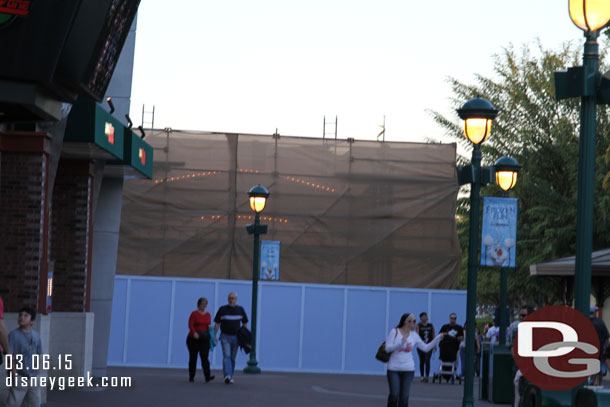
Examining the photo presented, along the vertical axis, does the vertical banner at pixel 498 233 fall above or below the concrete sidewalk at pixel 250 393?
above

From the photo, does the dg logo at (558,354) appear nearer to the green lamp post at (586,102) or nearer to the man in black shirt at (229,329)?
the green lamp post at (586,102)

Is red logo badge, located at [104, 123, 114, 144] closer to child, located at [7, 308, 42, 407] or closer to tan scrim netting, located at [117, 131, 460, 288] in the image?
child, located at [7, 308, 42, 407]

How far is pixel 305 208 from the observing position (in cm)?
4006

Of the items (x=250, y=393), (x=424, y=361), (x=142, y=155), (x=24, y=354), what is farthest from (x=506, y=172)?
(x=24, y=354)

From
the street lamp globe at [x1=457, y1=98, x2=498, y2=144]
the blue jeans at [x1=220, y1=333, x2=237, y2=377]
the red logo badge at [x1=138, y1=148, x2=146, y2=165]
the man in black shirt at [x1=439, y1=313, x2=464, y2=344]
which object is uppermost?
the street lamp globe at [x1=457, y1=98, x2=498, y2=144]

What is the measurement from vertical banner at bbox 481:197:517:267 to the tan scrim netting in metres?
19.1

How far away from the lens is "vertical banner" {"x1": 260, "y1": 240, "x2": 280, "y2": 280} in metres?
31.9

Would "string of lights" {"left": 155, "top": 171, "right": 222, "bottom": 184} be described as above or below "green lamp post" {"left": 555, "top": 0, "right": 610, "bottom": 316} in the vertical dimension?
above

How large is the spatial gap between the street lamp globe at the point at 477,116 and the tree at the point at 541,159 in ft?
81.8

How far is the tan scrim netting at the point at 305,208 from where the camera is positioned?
39438 millimetres

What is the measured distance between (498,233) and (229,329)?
21.4 ft

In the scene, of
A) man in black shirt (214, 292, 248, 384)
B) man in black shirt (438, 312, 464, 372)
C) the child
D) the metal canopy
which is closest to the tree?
the metal canopy

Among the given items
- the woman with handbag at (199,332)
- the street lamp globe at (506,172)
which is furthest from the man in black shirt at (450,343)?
the woman with handbag at (199,332)

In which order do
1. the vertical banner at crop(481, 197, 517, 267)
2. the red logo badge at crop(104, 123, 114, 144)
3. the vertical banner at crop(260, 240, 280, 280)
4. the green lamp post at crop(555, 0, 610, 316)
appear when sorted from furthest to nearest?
the vertical banner at crop(260, 240, 280, 280) < the vertical banner at crop(481, 197, 517, 267) < the red logo badge at crop(104, 123, 114, 144) < the green lamp post at crop(555, 0, 610, 316)
